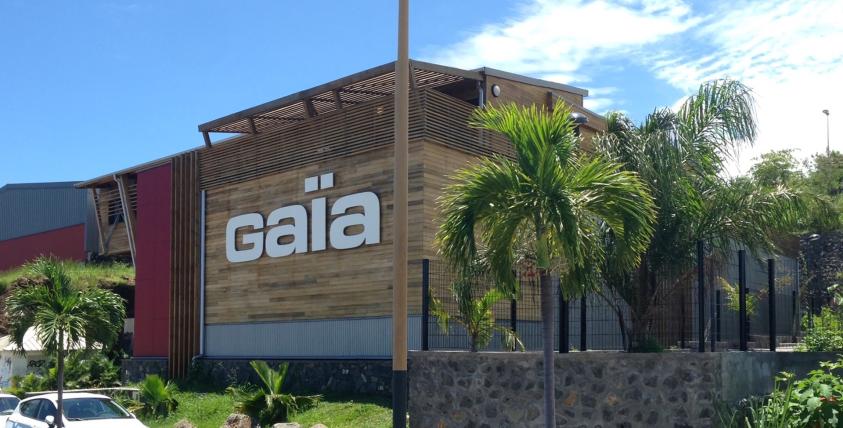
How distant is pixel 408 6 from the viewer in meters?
13.0

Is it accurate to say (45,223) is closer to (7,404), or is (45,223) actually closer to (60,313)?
(7,404)

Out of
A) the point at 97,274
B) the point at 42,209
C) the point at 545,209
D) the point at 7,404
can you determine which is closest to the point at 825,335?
the point at 545,209

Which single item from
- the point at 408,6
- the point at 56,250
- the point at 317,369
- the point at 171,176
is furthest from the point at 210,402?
the point at 56,250

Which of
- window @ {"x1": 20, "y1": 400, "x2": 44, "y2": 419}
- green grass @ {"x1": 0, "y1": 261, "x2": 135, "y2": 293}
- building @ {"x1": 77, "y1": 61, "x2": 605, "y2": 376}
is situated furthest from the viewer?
green grass @ {"x1": 0, "y1": 261, "x2": 135, "y2": 293}

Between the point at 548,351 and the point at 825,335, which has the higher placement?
the point at 548,351

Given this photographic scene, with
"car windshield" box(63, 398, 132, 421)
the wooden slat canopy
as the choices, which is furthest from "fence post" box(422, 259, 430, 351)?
the wooden slat canopy

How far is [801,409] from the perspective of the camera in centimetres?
1298

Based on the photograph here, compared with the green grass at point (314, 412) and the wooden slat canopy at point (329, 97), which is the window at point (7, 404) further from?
the wooden slat canopy at point (329, 97)

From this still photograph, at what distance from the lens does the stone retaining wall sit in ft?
44.9

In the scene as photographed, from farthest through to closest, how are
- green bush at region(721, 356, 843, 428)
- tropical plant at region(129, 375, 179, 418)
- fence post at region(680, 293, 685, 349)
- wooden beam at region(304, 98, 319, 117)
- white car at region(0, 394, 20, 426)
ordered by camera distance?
wooden beam at region(304, 98, 319, 117)
tropical plant at region(129, 375, 179, 418)
white car at region(0, 394, 20, 426)
fence post at region(680, 293, 685, 349)
green bush at region(721, 356, 843, 428)

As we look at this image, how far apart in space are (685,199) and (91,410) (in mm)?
11756

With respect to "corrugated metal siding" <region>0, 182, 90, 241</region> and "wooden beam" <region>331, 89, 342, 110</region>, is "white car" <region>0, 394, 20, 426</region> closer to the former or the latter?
"wooden beam" <region>331, 89, 342, 110</region>

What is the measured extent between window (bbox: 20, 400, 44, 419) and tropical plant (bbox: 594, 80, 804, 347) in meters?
11.2

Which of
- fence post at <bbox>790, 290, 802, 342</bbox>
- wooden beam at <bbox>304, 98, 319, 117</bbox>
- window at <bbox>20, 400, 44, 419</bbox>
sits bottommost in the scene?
window at <bbox>20, 400, 44, 419</bbox>
